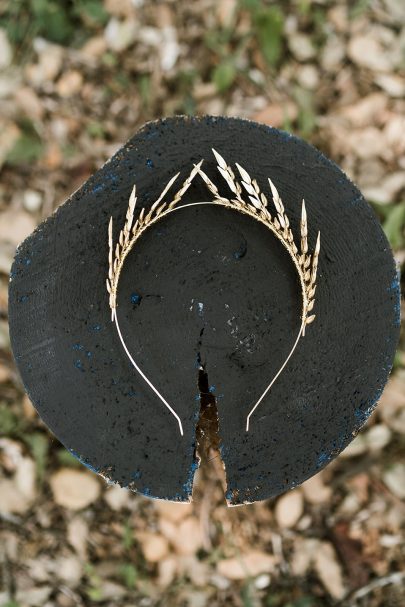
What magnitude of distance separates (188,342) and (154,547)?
79 cm

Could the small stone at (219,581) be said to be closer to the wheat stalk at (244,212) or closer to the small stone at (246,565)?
the small stone at (246,565)

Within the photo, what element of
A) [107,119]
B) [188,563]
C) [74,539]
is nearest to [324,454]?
[188,563]

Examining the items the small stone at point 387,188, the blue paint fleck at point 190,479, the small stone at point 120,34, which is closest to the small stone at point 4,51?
the small stone at point 120,34

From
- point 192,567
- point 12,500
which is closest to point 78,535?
point 12,500

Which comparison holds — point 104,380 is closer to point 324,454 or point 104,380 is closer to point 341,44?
point 324,454

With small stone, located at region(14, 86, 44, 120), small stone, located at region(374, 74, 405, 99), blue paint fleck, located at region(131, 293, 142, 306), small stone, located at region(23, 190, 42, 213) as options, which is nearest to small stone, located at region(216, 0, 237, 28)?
small stone, located at region(374, 74, 405, 99)

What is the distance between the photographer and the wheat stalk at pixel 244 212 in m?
1.05

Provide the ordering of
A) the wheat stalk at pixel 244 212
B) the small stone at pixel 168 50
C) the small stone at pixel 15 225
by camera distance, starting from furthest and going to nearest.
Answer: the small stone at pixel 168 50 < the small stone at pixel 15 225 < the wheat stalk at pixel 244 212

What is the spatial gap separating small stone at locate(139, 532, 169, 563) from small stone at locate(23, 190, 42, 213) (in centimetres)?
92

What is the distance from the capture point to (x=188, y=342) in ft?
3.57

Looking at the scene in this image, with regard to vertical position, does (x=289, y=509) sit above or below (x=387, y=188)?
below

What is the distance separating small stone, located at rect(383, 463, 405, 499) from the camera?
169 centimetres

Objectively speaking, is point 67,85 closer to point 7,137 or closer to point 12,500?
point 7,137

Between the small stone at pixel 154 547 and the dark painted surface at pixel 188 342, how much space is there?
2.02ft
